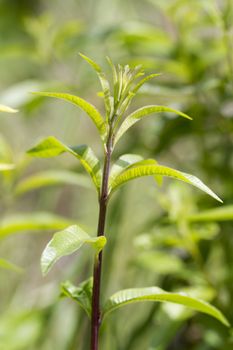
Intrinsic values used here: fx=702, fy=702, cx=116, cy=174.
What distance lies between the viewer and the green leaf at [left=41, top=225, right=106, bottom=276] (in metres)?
0.43

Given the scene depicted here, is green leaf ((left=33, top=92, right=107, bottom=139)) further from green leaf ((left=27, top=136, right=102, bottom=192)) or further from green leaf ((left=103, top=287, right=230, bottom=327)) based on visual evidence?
green leaf ((left=103, top=287, right=230, bottom=327))

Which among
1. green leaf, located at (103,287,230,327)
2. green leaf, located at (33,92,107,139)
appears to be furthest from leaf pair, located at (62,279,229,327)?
green leaf, located at (33,92,107,139)

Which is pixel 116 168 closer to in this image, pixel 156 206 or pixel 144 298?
pixel 144 298

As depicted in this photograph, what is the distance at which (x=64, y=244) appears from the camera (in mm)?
451

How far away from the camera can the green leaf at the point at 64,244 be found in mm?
432

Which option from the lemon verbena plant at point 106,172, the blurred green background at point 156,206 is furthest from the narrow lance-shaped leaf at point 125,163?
the blurred green background at point 156,206

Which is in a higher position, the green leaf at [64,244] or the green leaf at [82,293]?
the green leaf at [64,244]

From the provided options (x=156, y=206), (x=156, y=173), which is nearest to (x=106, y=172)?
(x=156, y=173)

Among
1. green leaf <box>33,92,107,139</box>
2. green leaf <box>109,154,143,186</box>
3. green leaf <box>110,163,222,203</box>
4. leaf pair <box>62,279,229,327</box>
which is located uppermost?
green leaf <box>33,92,107,139</box>

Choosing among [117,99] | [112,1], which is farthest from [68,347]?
[112,1]

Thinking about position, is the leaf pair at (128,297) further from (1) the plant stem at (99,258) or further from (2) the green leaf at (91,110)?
(2) the green leaf at (91,110)

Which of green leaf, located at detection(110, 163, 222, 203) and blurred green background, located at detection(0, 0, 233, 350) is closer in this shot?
green leaf, located at detection(110, 163, 222, 203)

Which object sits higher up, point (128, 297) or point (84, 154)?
point (84, 154)

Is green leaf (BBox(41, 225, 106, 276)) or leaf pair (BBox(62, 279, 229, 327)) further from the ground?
green leaf (BBox(41, 225, 106, 276))
